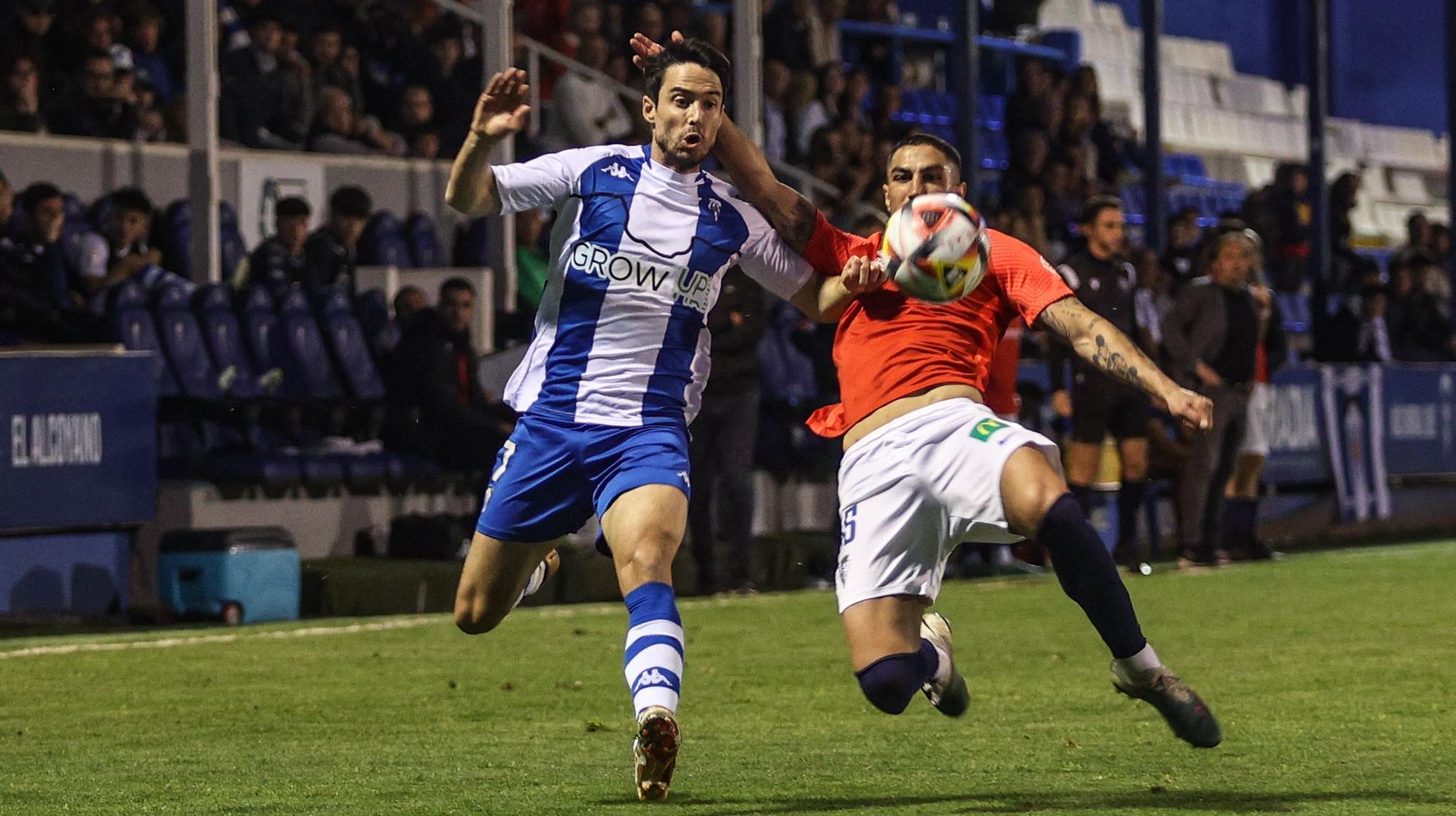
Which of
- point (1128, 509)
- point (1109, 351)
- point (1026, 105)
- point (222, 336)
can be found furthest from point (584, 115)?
point (1109, 351)

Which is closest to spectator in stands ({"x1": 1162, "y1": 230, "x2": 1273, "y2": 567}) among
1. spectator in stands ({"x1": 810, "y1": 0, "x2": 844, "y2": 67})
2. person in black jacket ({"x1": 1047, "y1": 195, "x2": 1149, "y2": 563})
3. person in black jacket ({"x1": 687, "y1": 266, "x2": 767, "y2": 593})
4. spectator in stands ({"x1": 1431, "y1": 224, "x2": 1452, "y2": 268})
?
person in black jacket ({"x1": 1047, "y1": 195, "x2": 1149, "y2": 563})

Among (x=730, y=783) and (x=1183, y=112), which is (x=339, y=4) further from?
(x=1183, y=112)

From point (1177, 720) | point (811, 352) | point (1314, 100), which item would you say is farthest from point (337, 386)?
point (1314, 100)

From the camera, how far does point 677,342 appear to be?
21.8ft

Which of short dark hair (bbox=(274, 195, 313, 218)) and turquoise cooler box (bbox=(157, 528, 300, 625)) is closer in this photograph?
turquoise cooler box (bbox=(157, 528, 300, 625))

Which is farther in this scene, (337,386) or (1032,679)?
(337,386)

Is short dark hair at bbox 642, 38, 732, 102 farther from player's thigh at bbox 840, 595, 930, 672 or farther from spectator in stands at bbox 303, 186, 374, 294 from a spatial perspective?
spectator in stands at bbox 303, 186, 374, 294

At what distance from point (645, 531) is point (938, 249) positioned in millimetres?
1114

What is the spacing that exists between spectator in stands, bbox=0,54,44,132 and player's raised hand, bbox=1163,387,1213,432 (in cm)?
1021

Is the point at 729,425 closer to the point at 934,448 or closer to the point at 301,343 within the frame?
the point at 301,343

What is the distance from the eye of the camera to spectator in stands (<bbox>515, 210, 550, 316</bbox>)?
50.5ft

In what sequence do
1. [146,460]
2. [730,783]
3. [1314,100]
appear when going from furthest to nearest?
[1314,100] → [146,460] → [730,783]

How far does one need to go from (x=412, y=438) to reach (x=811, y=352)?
3134 mm

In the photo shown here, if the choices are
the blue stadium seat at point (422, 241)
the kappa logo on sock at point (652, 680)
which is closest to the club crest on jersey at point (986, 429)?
the kappa logo on sock at point (652, 680)
